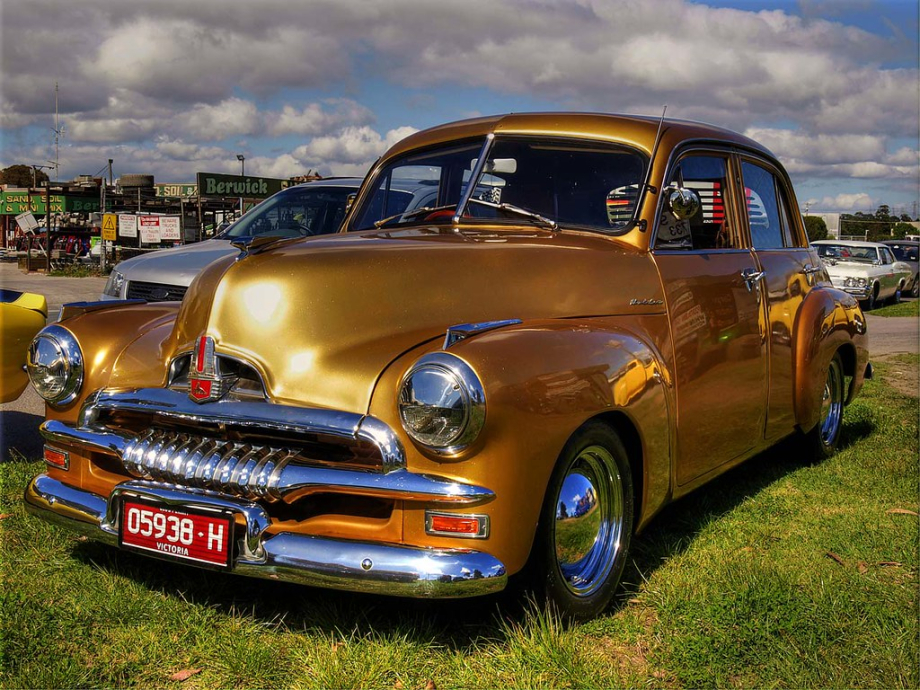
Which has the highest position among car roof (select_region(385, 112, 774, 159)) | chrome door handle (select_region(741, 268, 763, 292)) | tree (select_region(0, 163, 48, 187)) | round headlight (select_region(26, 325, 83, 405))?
tree (select_region(0, 163, 48, 187))

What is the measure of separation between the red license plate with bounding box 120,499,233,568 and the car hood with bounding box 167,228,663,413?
0.43m

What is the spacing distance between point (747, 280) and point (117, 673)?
10.1 ft

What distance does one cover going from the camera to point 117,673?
2.67 m

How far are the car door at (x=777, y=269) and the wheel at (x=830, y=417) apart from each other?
543 mm

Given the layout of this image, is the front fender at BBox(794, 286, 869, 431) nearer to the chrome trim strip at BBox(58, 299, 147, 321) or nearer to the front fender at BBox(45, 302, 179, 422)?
the front fender at BBox(45, 302, 179, 422)

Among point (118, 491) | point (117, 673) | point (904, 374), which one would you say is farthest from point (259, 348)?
point (904, 374)

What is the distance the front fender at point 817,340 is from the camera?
4.70m

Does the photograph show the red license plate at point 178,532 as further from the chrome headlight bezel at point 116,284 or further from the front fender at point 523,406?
the chrome headlight bezel at point 116,284

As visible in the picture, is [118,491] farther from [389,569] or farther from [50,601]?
[389,569]

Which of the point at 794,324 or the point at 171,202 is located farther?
the point at 171,202

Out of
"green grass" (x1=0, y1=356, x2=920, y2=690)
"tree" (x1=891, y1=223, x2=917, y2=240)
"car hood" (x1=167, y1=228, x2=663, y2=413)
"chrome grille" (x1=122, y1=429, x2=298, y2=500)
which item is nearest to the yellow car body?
"green grass" (x1=0, y1=356, x2=920, y2=690)

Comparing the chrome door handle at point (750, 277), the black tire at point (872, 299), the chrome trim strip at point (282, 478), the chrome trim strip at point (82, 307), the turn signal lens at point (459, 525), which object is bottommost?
the black tire at point (872, 299)

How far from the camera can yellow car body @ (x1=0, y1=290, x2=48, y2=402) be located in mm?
4453

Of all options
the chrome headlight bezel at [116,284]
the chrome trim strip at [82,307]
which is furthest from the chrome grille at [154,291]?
the chrome trim strip at [82,307]
